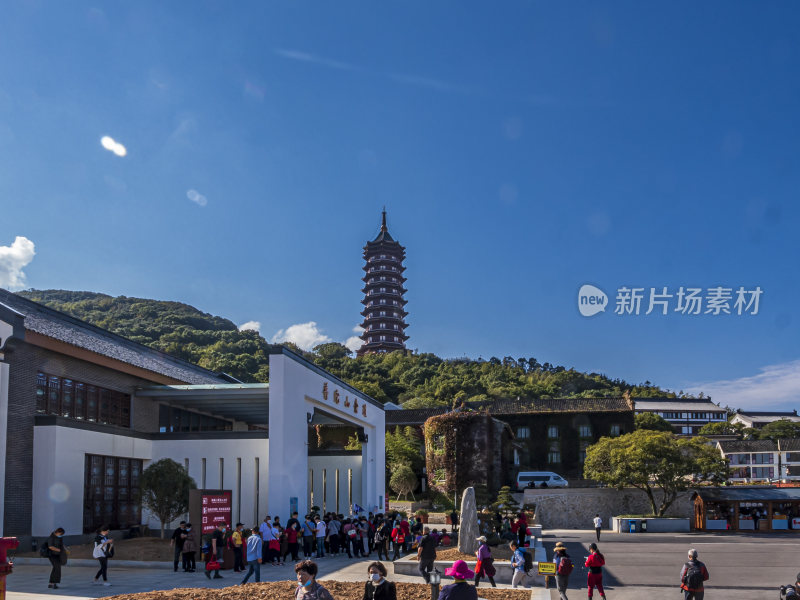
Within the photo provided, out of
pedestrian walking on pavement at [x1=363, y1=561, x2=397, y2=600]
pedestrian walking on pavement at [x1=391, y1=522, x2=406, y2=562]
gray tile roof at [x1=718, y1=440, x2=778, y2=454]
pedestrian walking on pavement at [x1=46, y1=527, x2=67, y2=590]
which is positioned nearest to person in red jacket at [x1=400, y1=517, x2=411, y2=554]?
pedestrian walking on pavement at [x1=391, y1=522, x2=406, y2=562]

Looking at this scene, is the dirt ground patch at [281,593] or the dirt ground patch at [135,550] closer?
the dirt ground patch at [281,593]

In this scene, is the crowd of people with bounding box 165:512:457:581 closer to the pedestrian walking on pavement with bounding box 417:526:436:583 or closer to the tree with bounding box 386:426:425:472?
the pedestrian walking on pavement with bounding box 417:526:436:583

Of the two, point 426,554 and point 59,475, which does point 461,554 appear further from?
point 59,475

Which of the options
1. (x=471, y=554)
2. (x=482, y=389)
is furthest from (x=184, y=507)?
(x=482, y=389)

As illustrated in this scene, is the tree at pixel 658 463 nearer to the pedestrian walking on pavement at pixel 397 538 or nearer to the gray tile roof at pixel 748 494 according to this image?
the gray tile roof at pixel 748 494

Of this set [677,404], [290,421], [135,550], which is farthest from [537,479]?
[677,404]

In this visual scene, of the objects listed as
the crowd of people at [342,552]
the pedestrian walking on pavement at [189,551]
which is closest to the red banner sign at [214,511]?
the crowd of people at [342,552]

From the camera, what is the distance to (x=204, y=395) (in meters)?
28.9

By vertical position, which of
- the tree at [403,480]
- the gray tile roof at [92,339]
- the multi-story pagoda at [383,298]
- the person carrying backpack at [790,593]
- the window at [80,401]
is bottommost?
the tree at [403,480]

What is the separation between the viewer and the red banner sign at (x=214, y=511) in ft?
65.1

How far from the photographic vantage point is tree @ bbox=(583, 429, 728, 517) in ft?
134

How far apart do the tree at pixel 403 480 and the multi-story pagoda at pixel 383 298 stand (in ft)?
248

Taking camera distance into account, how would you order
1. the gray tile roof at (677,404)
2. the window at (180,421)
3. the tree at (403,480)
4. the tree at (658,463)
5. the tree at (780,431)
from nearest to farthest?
the window at (180,421)
the tree at (658,463)
the tree at (403,480)
the tree at (780,431)
the gray tile roof at (677,404)

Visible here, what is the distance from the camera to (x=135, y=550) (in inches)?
894
